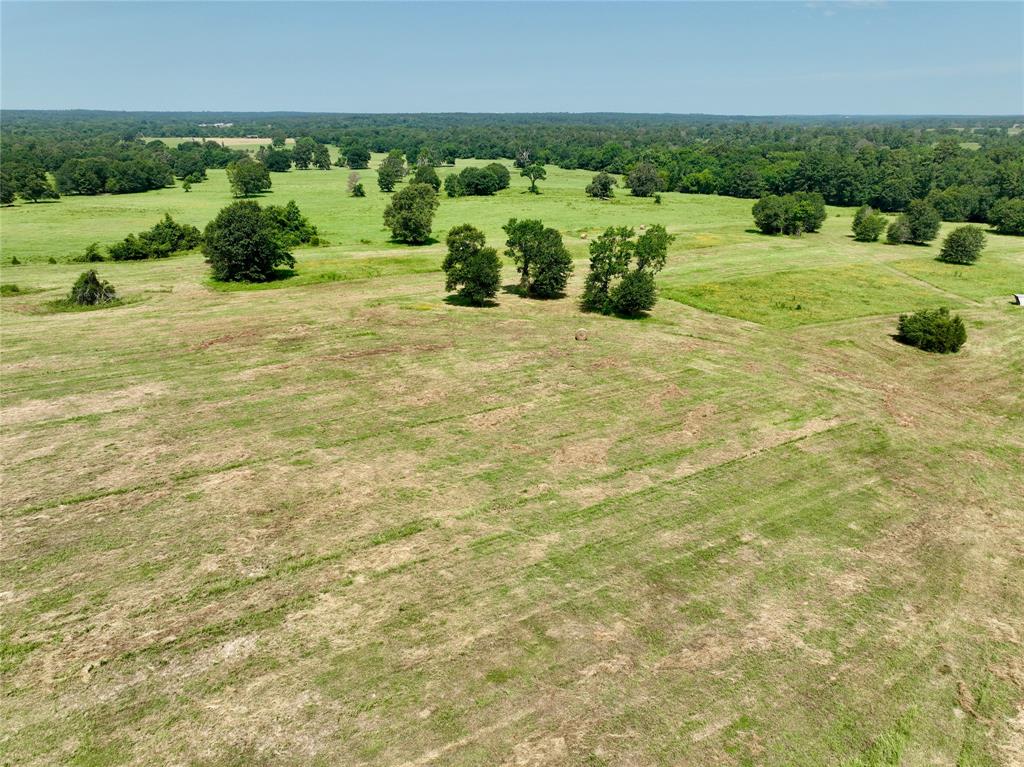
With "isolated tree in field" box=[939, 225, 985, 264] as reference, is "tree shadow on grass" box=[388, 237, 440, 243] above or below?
below

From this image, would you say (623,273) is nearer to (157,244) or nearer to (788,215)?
(788,215)

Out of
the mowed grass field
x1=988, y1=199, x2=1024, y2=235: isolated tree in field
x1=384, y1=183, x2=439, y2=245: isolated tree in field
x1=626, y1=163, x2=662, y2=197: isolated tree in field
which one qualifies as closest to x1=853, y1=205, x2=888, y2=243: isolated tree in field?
x1=988, y1=199, x2=1024, y2=235: isolated tree in field

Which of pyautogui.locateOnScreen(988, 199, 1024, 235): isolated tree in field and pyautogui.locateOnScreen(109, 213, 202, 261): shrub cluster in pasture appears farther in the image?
pyautogui.locateOnScreen(988, 199, 1024, 235): isolated tree in field

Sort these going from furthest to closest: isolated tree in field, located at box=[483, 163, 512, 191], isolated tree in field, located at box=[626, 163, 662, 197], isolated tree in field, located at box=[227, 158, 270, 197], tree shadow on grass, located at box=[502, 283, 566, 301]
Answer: isolated tree in field, located at box=[626, 163, 662, 197] < isolated tree in field, located at box=[483, 163, 512, 191] < isolated tree in field, located at box=[227, 158, 270, 197] < tree shadow on grass, located at box=[502, 283, 566, 301]

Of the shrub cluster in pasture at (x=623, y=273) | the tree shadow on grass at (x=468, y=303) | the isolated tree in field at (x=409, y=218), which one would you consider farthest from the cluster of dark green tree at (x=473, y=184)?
the shrub cluster in pasture at (x=623, y=273)

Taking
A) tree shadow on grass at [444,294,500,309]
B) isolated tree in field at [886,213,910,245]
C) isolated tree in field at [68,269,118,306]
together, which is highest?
isolated tree in field at [886,213,910,245]

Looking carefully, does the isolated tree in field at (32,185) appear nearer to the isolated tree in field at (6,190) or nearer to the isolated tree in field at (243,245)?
the isolated tree in field at (6,190)

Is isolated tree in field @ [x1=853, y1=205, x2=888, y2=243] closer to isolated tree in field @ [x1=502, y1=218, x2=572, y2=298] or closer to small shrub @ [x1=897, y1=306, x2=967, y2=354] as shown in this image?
small shrub @ [x1=897, y1=306, x2=967, y2=354]
